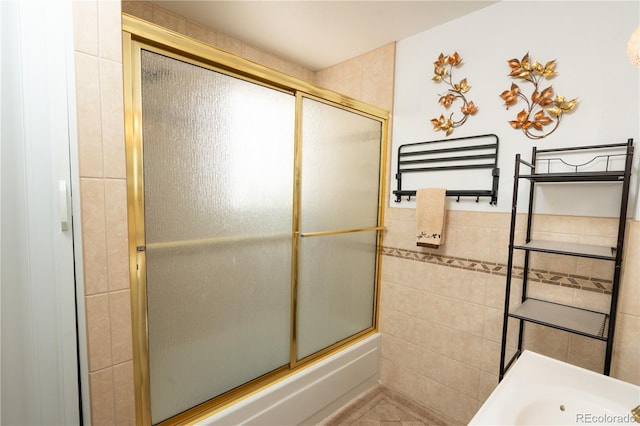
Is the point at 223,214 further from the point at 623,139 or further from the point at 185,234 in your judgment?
the point at 623,139

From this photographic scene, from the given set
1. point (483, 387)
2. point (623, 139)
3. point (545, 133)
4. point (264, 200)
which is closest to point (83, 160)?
point (264, 200)

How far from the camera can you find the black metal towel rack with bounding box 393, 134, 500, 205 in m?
1.53

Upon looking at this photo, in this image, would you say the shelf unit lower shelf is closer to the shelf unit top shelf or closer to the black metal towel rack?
the shelf unit top shelf

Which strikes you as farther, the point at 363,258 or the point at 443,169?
the point at 363,258

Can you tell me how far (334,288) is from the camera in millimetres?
1779

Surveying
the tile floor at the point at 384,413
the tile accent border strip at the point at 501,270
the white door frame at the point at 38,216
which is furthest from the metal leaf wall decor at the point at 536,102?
the white door frame at the point at 38,216

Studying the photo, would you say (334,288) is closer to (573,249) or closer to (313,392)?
(313,392)

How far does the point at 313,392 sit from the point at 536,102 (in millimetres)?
1861

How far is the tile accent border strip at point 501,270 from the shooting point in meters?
1.26

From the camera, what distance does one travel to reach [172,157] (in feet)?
3.52

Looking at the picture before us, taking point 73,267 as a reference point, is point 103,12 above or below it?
above

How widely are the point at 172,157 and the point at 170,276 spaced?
1.47ft

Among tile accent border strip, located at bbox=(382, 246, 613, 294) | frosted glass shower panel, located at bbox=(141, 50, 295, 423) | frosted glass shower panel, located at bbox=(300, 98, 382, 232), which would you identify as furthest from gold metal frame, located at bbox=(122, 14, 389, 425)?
tile accent border strip, located at bbox=(382, 246, 613, 294)

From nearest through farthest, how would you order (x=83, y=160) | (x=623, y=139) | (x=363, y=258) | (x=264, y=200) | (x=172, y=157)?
(x=83, y=160)
(x=172, y=157)
(x=623, y=139)
(x=264, y=200)
(x=363, y=258)
